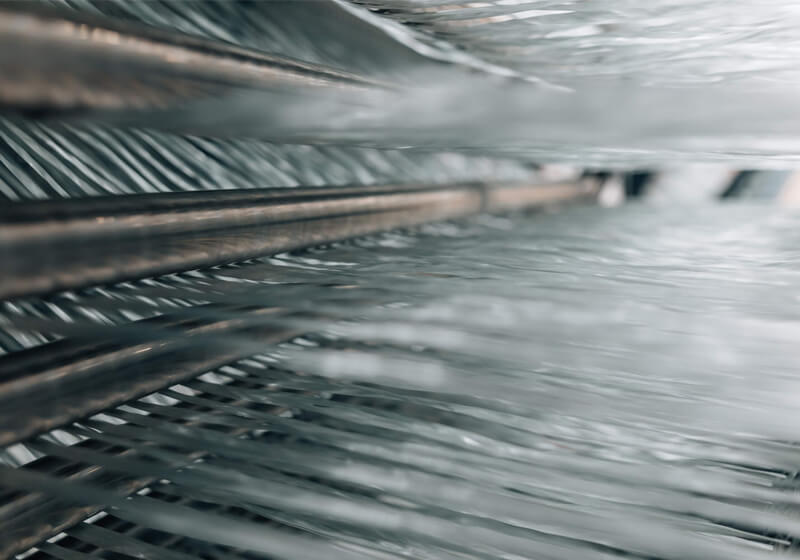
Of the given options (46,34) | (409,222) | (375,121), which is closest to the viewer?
(46,34)

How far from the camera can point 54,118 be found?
22 cm

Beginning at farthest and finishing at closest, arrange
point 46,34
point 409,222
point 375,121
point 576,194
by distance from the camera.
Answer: point 576,194
point 409,222
point 375,121
point 46,34

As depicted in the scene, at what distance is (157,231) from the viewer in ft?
1.04

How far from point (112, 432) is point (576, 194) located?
1.21 meters

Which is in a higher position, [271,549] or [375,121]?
[375,121]

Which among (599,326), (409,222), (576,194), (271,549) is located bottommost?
(271,549)

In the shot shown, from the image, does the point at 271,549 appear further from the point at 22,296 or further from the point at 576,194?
the point at 576,194

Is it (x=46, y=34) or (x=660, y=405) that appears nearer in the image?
(x=46, y=34)

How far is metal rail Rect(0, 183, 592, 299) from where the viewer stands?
24 cm

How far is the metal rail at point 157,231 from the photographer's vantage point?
242mm

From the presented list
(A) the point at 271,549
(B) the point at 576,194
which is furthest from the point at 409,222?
(B) the point at 576,194

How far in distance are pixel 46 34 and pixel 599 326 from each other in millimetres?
265

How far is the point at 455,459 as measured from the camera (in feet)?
1.20

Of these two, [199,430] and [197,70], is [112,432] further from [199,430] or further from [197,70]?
[197,70]
